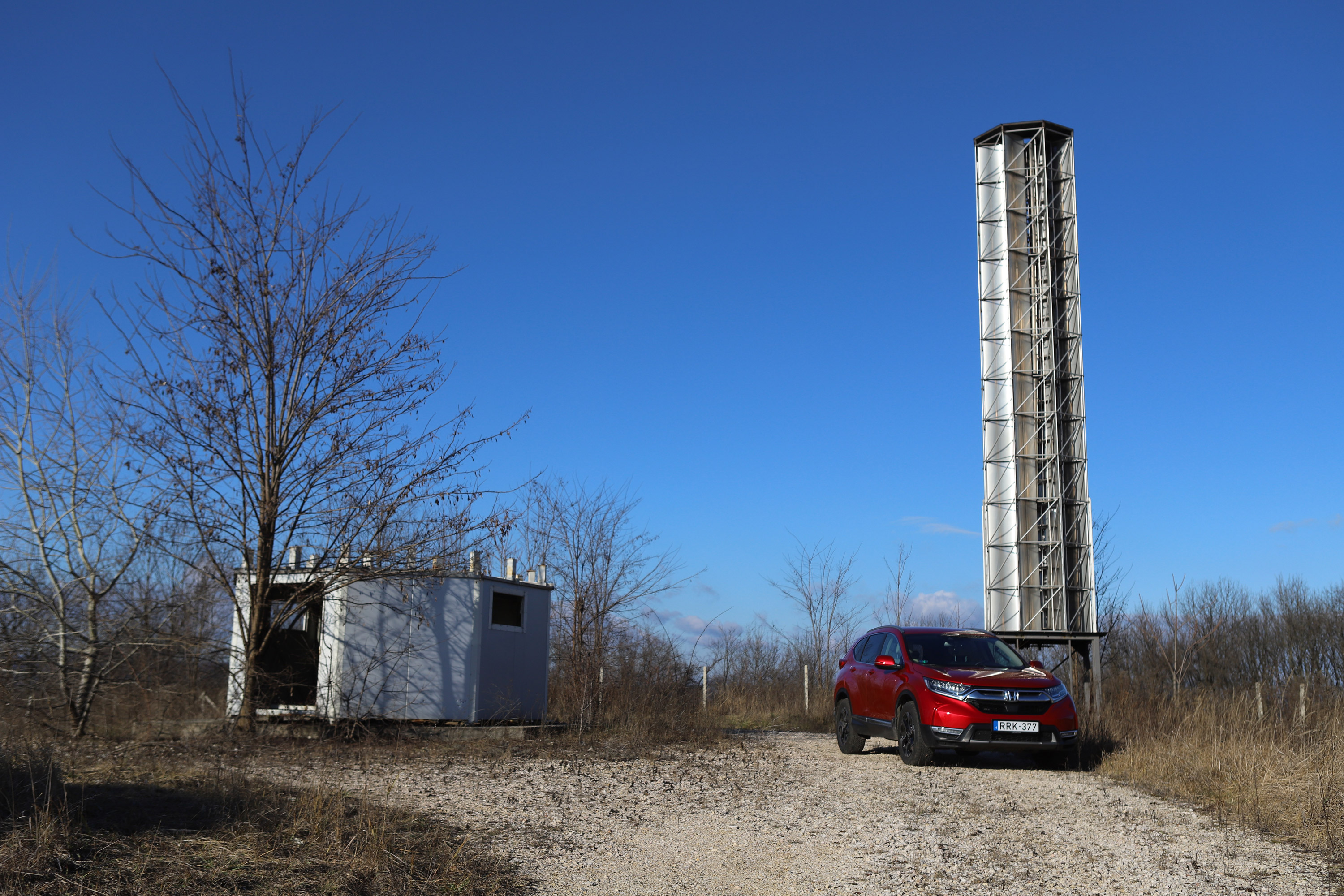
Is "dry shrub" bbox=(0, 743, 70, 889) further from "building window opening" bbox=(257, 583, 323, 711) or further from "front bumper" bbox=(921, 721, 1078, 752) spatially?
"front bumper" bbox=(921, 721, 1078, 752)

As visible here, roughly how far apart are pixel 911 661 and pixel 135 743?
10189 mm

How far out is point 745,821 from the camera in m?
8.89

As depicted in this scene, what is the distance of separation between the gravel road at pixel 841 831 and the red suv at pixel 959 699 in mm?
422

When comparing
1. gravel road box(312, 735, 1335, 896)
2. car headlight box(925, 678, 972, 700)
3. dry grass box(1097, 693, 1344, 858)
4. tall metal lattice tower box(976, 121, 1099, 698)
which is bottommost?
gravel road box(312, 735, 1335, 896)

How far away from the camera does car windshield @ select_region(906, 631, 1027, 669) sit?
1330 centimetres

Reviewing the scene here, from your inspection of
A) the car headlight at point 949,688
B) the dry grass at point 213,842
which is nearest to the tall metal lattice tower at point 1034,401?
the car headlight at point 949,688

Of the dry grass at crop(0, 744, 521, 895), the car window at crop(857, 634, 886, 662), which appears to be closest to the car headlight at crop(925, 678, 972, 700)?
the car window at crop(857, 634, 886, 662)

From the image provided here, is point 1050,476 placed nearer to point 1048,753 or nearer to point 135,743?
point 1048,753

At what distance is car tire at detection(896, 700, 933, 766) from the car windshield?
661mm

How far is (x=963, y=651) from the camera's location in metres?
13.7

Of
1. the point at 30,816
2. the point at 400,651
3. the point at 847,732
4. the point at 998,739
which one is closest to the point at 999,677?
the point at 998,739

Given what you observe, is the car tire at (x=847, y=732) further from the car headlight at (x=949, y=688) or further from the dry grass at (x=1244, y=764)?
Result: the dry grass at (x=1244, y=764)

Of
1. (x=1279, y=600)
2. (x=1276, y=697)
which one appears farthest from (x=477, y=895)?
(x=1279, y=600)

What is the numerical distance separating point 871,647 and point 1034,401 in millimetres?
10164
